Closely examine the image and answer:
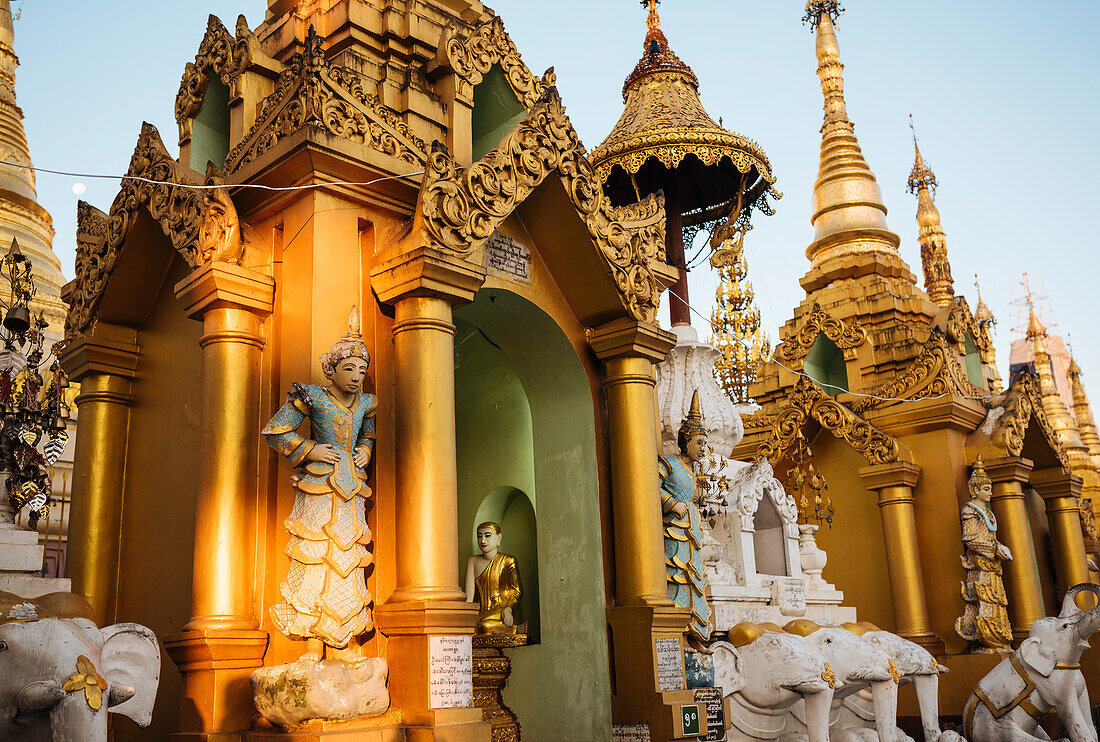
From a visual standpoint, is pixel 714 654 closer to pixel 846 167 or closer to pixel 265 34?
pixel 265 34

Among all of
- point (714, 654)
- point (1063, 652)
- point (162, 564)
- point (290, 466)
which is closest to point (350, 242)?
point (290, 466)

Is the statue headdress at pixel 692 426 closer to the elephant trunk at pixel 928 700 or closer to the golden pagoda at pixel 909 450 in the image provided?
the elephant trunk at pixel 928 700

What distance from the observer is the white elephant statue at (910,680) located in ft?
30.2

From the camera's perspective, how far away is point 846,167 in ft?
63.2

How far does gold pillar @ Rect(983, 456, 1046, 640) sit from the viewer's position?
13680mm

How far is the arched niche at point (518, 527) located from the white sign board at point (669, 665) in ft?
5.28

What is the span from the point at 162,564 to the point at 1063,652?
7.67m

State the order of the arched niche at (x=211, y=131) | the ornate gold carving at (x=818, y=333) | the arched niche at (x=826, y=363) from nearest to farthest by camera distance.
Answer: the arched niche at (x=211, y=131), the ornate gold carving at (x=818, y=333), the arched niche at (x=826, y=363)

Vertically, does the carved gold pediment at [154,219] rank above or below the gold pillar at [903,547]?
above

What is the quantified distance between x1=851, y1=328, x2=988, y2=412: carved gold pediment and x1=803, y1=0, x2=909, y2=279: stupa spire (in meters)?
3.22

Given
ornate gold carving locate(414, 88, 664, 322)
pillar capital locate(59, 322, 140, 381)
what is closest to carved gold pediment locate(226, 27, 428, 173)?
ornate gold carving locate(414, 88, 664, 322)

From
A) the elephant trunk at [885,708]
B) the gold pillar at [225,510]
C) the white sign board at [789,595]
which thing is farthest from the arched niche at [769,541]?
the gold pillar at [225,510]

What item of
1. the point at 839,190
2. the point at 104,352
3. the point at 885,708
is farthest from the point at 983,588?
the point at 104,352

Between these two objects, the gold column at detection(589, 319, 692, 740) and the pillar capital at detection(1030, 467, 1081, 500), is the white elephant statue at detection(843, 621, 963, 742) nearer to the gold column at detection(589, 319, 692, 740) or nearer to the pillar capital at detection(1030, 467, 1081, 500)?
the gold column at detection(589, 319, 692, 740)
